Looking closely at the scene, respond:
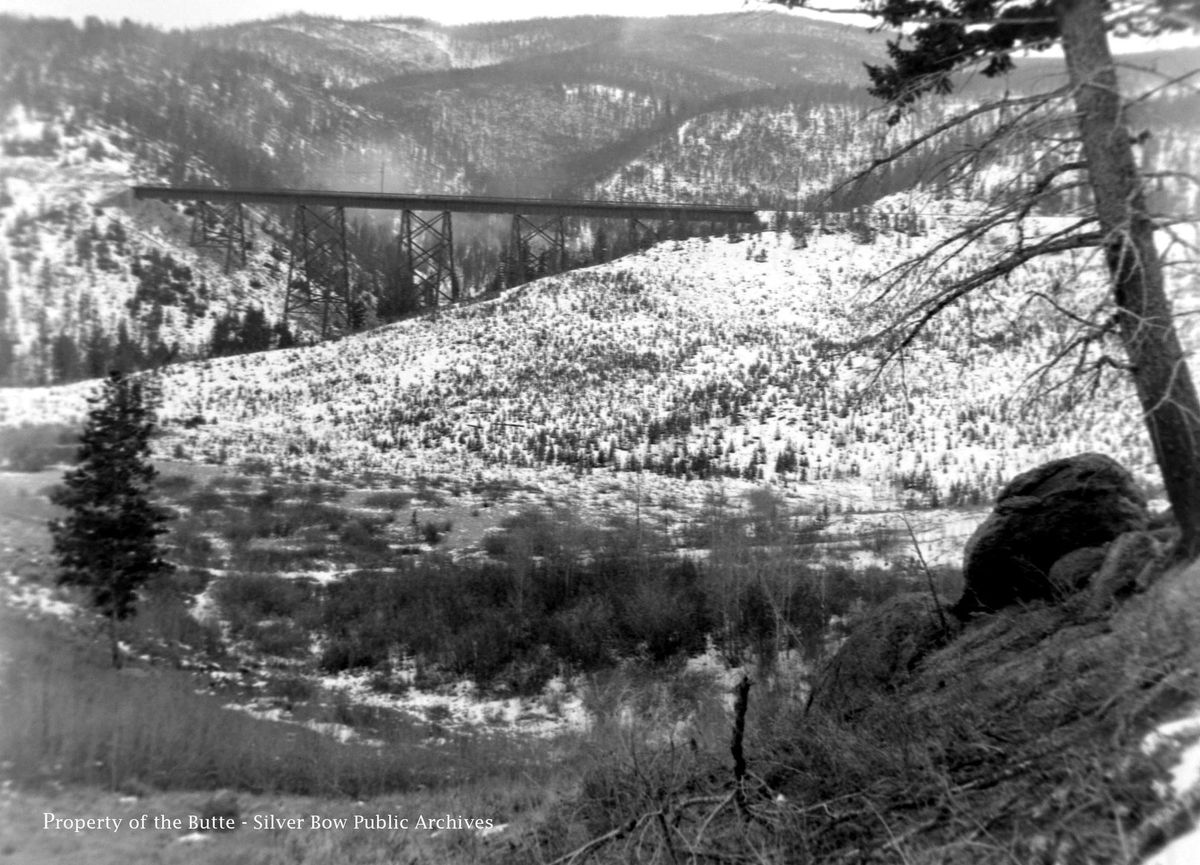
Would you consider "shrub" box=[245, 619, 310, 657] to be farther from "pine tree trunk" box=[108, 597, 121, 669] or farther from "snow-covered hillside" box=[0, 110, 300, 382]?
"snow-covered hillside" box=[0, 110, 300, 382]

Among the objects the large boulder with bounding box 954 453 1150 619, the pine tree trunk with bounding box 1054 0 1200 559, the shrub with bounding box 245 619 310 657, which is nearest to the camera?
the pine tree trunk with bounding box 1054 0 1200 559

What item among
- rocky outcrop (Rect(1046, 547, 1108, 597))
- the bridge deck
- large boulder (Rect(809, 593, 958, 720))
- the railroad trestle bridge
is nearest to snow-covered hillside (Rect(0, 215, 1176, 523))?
rocky outcrop (Rect(1046, 547, 1108, 597))

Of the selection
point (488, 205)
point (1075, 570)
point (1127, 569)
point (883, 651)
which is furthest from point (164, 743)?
point (488, 205)

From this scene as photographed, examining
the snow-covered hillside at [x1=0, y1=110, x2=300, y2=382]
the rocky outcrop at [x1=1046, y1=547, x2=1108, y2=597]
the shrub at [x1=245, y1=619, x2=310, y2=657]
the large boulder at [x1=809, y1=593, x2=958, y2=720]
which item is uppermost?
the snow-covered hillside at [x1=0, y1=110, x2=300, y2=382]

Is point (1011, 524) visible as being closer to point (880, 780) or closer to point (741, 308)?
point (880, 780)

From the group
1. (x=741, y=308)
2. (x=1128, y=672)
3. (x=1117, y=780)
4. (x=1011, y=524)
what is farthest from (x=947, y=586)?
(x=741, y=308)

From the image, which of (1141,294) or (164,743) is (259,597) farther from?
(1141,294)

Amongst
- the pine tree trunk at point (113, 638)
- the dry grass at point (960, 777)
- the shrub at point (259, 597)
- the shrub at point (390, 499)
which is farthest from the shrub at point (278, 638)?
the dry grass at point (960, 777)

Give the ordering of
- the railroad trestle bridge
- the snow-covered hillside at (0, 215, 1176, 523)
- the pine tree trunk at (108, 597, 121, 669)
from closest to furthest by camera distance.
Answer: the snow-covered hillside at (0, 215, 1176, 523) < the pine tree trunk at (108, 597, 121, 669) < the railroad trestle bridge
